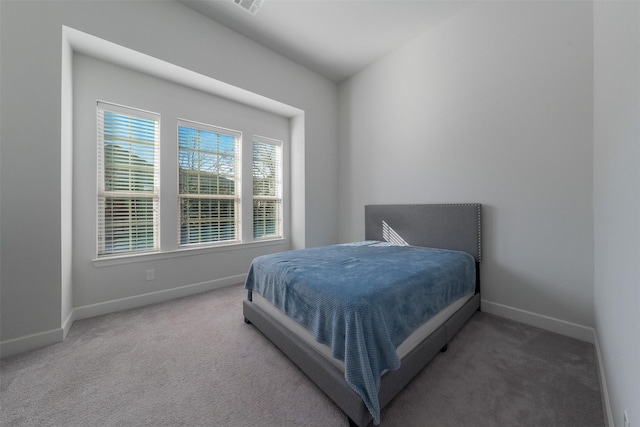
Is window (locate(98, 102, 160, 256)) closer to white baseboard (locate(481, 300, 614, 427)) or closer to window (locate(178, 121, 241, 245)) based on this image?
window (locate(178, 121, 241, 245))

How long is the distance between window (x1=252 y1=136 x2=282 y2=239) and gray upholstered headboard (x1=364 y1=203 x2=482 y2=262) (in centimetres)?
169

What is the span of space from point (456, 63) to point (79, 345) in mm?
4760

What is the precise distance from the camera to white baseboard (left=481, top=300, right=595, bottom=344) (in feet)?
6.63

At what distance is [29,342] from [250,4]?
12.6 ft

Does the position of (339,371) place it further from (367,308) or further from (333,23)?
(333,23)

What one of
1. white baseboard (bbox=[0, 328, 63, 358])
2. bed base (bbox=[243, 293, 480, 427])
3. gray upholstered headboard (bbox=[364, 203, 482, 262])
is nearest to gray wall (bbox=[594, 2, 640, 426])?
bed base (bbox=[243, 293, 480, 427])

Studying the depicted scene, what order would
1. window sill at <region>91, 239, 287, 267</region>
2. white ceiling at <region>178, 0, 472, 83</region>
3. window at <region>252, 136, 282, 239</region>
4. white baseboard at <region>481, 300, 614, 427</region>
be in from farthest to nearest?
window at <region>252, 136, 282, 239</region> < white ceiling at <region>178, 0, 472, 83</region> < window sill at <region>91, 239, 287, 267</region> < white baseboard at <region>481, 300, 614, 427</region>

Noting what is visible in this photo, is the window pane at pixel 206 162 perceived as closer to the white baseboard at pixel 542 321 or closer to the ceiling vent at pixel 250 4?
the ceiling vent at pixel 250 4

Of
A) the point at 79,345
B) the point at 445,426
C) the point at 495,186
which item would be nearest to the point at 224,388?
the point at 445,426

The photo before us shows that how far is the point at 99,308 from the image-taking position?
2502 mm

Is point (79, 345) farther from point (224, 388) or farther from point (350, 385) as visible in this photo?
point (350, 385)

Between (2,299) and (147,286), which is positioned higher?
(2,299)

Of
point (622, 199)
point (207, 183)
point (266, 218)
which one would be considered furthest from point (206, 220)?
point (622, 199)

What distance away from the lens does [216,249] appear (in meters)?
3.35
